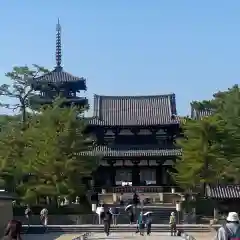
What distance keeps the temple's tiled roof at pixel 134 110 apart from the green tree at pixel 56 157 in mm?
12047

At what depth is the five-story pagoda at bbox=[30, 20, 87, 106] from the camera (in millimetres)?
62688

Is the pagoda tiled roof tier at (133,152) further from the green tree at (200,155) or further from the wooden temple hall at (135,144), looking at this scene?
the green tree at (200,155)

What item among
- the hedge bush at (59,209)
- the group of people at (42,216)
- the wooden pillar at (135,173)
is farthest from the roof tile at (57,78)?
the group of people at (42,216)

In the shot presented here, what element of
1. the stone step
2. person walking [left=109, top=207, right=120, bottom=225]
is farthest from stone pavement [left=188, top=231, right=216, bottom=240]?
person walking [left=109, top=207, right=120, bottom=225]

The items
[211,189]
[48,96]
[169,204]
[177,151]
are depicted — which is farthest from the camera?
Result: [48,96]

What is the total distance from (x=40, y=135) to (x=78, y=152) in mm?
3138

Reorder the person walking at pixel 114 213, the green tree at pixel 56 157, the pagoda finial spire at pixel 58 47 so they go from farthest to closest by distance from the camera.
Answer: the pagoda finial spire at pixel 58 47 < the green tree at pixel 56 157 < the person walking at pixel 114 213

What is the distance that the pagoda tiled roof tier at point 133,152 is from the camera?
54250 millimetres

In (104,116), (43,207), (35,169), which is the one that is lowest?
(43,207)

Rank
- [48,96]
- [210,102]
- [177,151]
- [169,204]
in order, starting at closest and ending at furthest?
[169,204]
[177,151]
[210,102]
[48,96]

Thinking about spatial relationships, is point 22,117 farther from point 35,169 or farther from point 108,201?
point 35,169

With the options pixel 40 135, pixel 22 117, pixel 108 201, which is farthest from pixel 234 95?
pixel 22 117

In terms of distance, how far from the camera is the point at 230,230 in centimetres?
1063

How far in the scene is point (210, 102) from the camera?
5866cm
